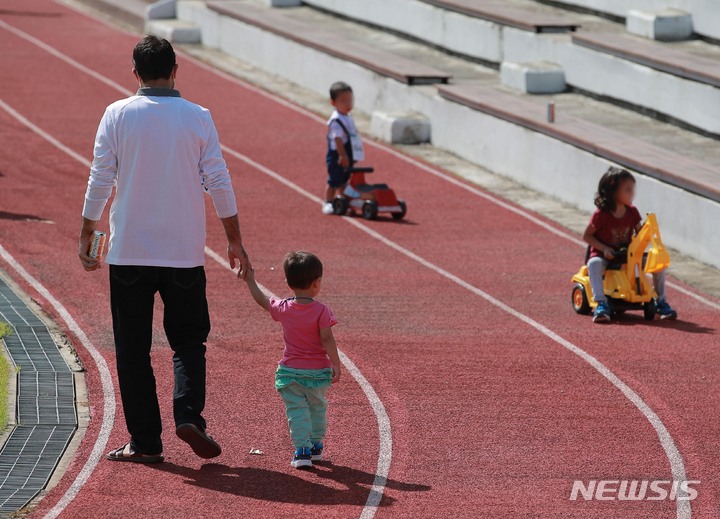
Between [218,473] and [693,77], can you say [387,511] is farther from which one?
[693,77]

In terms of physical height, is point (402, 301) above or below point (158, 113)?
below

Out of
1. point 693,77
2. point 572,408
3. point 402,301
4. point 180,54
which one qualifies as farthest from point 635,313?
point 180,54

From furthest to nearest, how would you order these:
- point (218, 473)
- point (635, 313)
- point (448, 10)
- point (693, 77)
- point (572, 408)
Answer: point (448, 10) < point (693, 77) < point (635, 313) < point (572, 408) < point (218, 473)

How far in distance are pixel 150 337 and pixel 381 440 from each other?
1.73 metres

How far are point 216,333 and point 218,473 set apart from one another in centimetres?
365

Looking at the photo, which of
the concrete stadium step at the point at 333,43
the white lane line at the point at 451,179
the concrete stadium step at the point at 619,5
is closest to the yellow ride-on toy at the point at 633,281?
the white lane line at the point at 451,179

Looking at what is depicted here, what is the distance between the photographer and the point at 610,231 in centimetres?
1246

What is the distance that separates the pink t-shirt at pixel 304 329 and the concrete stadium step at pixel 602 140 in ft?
28.3

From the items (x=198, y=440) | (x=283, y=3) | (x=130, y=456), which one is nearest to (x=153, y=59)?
(x=198, y=440)

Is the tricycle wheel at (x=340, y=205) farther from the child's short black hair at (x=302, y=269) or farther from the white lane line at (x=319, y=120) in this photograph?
the child's short black hair at (x=302, y=269)

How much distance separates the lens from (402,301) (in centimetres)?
1295

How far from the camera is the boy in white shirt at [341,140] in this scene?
54.4 feet

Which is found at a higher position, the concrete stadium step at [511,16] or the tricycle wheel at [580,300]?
the concrete stadium step at [511,16]

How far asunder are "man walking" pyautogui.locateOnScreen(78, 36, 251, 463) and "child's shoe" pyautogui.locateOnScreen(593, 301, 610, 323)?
5.38 metres
